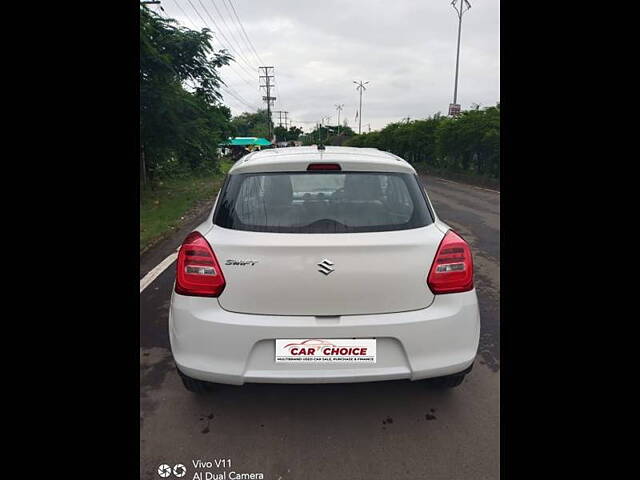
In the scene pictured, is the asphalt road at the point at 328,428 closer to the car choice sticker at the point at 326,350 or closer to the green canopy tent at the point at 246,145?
the car choice sticker at the point at 326,350

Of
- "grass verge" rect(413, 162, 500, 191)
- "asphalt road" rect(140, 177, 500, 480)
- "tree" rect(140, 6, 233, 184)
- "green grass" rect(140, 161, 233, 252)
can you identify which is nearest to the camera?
"asphalt road" rect(140, 177, 500, 480)

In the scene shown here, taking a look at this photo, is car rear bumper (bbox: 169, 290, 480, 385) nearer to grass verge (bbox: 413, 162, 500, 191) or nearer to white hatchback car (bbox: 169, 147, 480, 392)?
white hatchback car (bbox: 169, 147, 480, 392)

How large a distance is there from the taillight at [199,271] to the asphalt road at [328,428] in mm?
825

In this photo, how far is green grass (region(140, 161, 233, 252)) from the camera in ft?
23.6

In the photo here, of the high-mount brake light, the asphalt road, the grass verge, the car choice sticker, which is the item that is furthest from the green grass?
the grass verge

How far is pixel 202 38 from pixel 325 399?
1099cm

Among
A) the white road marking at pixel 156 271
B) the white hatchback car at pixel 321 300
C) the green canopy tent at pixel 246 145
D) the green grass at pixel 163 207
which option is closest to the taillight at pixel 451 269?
the white hatchback car at pixel 321 300

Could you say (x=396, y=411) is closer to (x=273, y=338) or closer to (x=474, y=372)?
(x=474, y=372)

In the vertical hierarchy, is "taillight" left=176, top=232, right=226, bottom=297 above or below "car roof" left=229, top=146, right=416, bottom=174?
below

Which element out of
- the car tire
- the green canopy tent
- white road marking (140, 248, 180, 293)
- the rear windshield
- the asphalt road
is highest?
the green canopy tent

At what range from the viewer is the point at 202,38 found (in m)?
10.8

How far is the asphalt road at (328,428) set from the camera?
81.7 inches

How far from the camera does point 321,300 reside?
2.11 m
